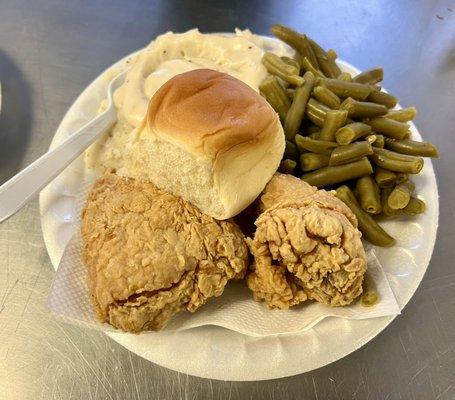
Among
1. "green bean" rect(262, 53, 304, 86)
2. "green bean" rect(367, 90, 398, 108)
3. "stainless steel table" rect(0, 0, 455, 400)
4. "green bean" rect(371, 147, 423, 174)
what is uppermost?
"green bean" rect(367, 90, 398, 108)

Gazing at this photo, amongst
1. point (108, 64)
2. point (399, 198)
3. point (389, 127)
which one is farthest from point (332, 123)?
point (108, 64)

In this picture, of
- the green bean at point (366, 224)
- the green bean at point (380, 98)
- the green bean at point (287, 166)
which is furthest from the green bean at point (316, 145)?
the green bean at point (380, 98)

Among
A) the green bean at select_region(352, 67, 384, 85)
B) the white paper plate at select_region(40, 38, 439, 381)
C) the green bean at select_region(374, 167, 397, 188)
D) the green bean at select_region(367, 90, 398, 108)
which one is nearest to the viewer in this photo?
the white paper plate at select_region(40, 38, 439, 381)

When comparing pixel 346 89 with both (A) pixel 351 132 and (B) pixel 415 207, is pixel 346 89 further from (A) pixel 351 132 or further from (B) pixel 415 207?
(B) pixel 415 207

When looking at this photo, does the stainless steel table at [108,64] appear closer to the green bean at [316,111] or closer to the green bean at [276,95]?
the green bean at [316,111]

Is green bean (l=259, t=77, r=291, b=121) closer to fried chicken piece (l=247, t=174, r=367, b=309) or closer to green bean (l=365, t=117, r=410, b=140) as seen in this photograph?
green bean (l=365, t=117, r=410, b=140)

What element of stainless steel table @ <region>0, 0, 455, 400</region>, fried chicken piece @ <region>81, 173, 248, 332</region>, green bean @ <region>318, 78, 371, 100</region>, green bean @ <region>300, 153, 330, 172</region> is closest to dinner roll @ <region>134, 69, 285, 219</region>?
fried chicken piece @ <region>81, 173, 248, 332</region>

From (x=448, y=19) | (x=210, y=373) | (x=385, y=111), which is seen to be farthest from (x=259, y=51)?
(x=448, y=19)
